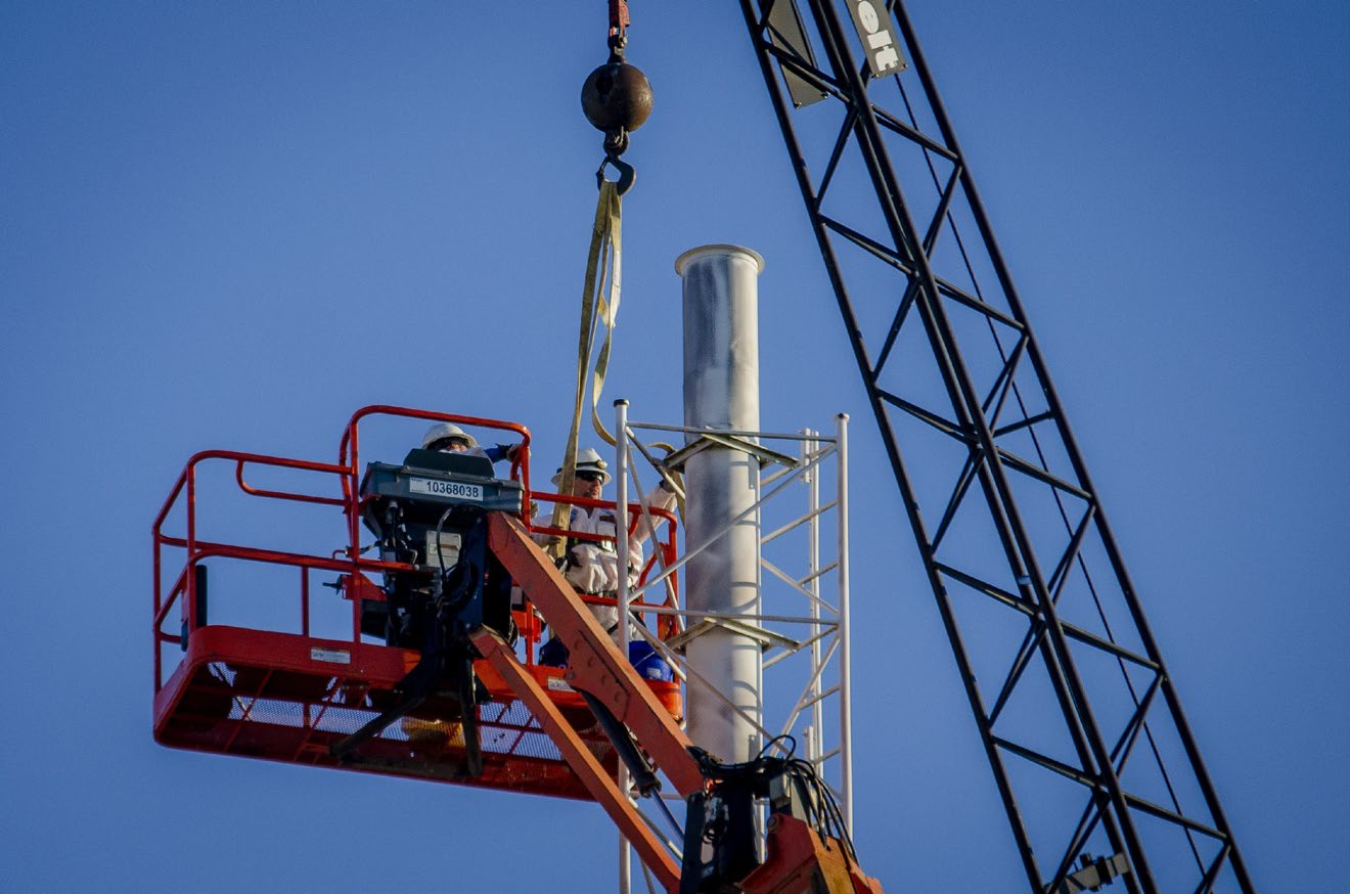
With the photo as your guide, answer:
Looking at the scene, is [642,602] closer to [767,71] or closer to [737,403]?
[737,403]

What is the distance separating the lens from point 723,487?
68.5 ft

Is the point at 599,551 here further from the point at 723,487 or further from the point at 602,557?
the point at 723,487

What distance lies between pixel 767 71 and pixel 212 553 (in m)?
7.41

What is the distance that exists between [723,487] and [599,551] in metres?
1.23

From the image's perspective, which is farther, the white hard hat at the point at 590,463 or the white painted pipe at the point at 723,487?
the white hard hat at the point at 590,463

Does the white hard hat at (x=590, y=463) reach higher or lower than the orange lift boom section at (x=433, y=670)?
higher

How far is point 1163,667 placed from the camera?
75.0 ft

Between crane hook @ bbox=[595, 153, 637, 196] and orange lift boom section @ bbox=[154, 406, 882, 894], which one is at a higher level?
crane hook @ bbox=[595, 153, 637, 196]

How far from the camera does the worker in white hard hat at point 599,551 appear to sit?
69.4ft

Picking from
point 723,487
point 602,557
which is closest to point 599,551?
point 602,557

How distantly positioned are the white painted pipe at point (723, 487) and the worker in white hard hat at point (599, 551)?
1.42ft

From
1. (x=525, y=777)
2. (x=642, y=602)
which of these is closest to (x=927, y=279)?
(x=642, y=602)

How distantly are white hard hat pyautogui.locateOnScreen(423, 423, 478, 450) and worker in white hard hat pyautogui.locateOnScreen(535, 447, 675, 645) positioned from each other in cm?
112

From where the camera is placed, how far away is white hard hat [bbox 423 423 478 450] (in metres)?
20.4
